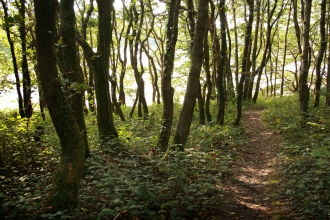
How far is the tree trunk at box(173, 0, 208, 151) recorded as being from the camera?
21.0 feet

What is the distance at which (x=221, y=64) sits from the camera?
460 inches

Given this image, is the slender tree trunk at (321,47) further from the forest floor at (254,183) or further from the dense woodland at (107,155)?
the forest floor at (254,183)

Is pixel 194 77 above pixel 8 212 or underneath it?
above

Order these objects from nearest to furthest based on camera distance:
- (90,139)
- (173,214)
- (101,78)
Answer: (173,214) < (101,78) < (90,139)

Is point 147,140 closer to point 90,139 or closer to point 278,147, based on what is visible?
point 90,139

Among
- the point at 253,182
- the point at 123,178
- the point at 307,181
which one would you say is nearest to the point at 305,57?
the point at 253,182

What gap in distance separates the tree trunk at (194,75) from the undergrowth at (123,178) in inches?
27.3

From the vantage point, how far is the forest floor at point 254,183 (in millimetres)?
4688

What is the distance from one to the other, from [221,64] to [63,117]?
9120mm

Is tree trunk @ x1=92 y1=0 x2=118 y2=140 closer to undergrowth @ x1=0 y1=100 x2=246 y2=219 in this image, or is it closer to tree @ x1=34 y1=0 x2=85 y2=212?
undergrowth @ x1=0 y1=100 x2=246 y2=219

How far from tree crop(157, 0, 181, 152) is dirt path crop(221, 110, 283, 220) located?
204cm

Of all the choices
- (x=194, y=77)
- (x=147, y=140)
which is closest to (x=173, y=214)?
(x=194, y=77)

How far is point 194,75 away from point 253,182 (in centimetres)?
302

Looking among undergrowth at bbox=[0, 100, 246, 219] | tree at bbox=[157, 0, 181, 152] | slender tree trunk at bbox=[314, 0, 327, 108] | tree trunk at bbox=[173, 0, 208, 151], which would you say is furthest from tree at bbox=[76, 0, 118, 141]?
slender tree trunk at bbox=[314, 0, 327, 108]
